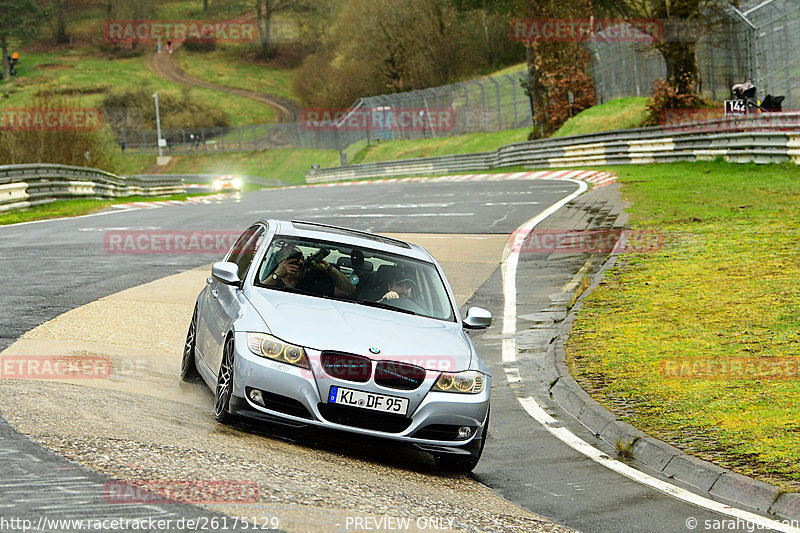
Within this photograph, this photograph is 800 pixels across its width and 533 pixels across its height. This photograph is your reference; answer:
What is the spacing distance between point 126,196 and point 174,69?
112m

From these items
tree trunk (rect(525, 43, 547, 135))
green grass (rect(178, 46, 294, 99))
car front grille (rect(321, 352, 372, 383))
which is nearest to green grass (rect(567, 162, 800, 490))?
car front grille (rect(321, 352, 372, 383))

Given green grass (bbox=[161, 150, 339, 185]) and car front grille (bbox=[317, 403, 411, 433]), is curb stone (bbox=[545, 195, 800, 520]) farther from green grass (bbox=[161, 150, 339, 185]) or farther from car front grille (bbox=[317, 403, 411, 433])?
green grass (bbox=[161, 150, 339, 185])

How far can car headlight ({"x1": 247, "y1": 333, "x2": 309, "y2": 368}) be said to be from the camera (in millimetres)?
7336

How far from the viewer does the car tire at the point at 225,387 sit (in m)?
7.61

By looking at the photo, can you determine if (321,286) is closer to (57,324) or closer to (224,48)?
(57,324)

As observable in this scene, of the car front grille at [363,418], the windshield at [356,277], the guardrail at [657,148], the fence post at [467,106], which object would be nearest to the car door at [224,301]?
the windshield at [356,277]

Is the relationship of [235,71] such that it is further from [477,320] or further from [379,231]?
[477,320]

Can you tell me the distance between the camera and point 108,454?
247 inches

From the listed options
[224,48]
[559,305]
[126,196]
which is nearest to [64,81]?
[224,48]

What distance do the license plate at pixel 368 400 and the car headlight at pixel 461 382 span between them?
0.30m

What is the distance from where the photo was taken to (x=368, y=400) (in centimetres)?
730

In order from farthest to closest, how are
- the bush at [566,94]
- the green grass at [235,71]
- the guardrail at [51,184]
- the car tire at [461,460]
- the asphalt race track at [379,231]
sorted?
the green grass at [235,71], the bush at [566,94], the guardrail at [51,184], the car tire at [461,460], the asphalt race track at [379,231]

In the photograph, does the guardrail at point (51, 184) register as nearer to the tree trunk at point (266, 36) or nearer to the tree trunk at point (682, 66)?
the tree trunk at point (682, 66)

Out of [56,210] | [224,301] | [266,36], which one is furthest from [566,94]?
[266,36]
